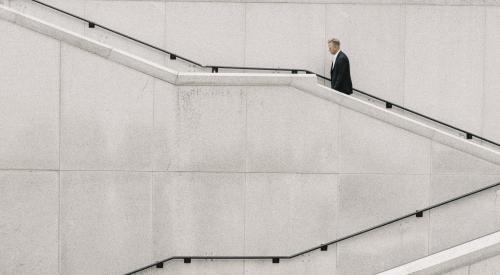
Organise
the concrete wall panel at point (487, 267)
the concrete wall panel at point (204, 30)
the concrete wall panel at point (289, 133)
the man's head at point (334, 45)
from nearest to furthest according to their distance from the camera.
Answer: the concrete wall panel at point (487, 267) < the concrete wall panel at point (289, 133) < the man's head at point (334, 45) < the concrete wall panel at point (204, 30)

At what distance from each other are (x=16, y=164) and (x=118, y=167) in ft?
5.11

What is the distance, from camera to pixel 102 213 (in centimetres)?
1206

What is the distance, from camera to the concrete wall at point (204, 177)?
471 inches

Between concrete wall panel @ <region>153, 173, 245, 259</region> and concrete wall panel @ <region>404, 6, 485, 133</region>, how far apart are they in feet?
12.9

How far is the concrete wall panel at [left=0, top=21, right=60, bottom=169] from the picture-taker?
1189 centimetres

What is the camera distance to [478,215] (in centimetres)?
1202

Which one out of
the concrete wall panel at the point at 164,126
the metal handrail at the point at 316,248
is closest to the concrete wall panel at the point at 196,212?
the metal handrail at the point at 316,248

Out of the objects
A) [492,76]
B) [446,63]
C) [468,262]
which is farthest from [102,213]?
[492,76]

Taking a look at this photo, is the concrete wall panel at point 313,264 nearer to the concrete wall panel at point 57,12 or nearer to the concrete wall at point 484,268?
the concrete wall at point 484,268

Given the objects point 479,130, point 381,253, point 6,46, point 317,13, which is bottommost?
point 381,253

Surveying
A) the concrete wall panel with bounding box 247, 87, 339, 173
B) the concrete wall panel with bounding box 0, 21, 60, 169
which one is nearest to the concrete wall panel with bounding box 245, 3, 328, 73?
the concrete wall panel with bounding box 247, 87, 339, 173

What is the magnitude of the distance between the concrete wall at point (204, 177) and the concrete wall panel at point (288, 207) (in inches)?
0.7

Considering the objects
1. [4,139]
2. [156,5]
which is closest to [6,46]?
[4,139]

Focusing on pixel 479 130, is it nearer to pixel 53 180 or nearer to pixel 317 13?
pixel 317 13
